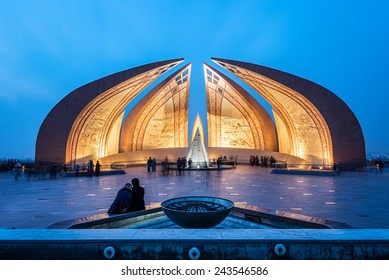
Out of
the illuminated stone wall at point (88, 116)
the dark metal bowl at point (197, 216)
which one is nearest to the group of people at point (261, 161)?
the illuminated stone wall at point (88, 116)

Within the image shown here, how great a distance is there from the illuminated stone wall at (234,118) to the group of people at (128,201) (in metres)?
15.2

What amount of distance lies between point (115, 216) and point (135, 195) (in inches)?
16.4

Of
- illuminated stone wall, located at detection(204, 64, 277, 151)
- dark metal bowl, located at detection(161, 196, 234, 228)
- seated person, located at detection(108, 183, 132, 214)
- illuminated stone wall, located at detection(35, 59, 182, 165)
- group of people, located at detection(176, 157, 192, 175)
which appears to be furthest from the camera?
illuminated stone wall, located at detection(204, 64, 277, 151)

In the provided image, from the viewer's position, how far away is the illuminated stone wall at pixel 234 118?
60.2 ft

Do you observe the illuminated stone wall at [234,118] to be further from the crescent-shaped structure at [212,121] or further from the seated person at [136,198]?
the seated person at [136,198]

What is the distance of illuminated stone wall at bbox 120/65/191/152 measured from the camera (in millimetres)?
18688

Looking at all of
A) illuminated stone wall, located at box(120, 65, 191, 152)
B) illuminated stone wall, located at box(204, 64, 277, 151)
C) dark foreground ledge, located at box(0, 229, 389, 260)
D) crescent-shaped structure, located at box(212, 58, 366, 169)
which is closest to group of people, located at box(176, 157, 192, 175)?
crescent-shaped structure, located at box(212, 58, 366, 169)

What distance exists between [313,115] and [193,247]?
1370 centimetres

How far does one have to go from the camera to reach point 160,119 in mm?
20547

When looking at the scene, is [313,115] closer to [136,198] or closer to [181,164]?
[181,164]

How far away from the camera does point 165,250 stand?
1720 mm

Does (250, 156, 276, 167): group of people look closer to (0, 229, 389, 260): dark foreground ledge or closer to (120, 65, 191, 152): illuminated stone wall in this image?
(120, 65, 191, 152): illuminated stone wall

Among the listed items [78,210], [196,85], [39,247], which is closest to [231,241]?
[39,247]

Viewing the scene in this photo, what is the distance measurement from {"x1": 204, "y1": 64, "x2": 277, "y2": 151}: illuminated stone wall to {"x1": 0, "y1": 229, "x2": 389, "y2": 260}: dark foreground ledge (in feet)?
54.3
